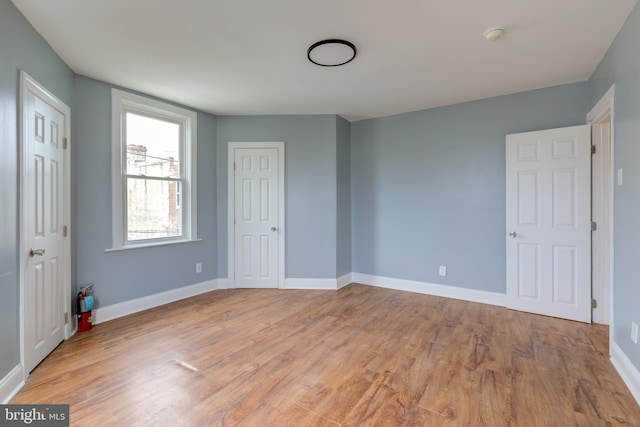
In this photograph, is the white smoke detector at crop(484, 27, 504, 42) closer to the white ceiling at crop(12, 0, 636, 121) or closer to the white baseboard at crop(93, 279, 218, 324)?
the white ceiling at crop(12, 0, 636, 121)

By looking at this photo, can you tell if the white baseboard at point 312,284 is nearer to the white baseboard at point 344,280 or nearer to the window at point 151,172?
the white baseboard at point 344,280

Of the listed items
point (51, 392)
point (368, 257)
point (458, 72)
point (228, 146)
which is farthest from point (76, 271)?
point (458, 72)

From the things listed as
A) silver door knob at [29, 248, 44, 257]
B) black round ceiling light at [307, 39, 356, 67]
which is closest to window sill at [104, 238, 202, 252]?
silver door knob at [29, 248, 44, 257]

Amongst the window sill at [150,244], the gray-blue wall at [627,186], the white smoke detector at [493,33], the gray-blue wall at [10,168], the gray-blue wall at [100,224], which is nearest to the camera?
the gray-blue wall at [10,168]

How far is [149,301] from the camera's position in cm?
342

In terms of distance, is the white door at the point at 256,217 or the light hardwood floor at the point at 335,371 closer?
the light hardwood floor at the point at 335,371

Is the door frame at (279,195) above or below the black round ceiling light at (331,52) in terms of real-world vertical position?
below

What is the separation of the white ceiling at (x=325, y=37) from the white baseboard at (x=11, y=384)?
7.89 feet

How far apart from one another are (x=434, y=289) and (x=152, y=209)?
3.85 metres

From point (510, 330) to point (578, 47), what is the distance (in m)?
2.60

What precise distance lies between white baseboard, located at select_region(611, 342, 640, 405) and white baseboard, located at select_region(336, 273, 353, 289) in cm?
286

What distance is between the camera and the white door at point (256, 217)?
4.22 metres

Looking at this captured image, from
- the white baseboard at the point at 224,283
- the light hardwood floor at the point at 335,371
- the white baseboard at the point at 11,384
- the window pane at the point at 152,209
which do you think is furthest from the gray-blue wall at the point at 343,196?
the white baseboard at the point at 11,384

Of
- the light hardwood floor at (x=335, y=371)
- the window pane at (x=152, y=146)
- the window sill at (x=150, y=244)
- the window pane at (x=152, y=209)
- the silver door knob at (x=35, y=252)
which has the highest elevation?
the window pane at (x=152, y=146)
